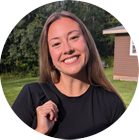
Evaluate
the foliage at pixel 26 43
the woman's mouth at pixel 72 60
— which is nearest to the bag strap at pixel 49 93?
the woman's mouth at pixel 72 60

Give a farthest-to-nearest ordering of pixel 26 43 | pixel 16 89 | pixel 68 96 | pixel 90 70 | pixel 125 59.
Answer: pixel 125 59
pixel 16 89
pixel 26 43
pixel 90 70
pixel 68 96

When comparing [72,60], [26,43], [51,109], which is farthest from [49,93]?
[26,43]

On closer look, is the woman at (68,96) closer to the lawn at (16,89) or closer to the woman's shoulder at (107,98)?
the woman's shoulder at (107,98)

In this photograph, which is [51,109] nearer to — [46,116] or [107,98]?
[46,116]

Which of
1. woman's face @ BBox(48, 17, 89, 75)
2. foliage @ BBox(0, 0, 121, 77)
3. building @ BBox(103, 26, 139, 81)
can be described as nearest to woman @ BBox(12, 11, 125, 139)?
woman's face @ BBox(48, 17, 89, 75)

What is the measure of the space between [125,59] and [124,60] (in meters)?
0.05

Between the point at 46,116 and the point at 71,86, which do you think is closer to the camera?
the point at 46,116

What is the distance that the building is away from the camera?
5.37 m

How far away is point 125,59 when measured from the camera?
5.54 m

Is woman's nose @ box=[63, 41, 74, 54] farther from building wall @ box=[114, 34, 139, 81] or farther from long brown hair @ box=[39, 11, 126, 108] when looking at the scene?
building wall @ box=[114, 34, 139, 81]

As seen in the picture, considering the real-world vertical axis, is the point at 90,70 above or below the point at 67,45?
below

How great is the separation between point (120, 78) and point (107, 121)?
4802mm

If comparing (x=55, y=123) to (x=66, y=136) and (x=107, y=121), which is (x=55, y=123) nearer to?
(x=66, y=136)

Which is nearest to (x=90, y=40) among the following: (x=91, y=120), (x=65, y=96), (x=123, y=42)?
(x=65, y=96)
